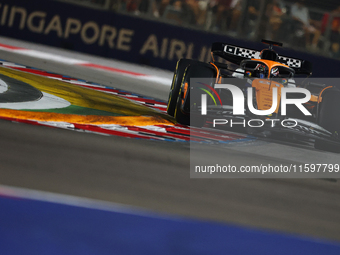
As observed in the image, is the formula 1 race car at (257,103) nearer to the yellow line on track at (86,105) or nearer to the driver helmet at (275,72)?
the driver helmet at (275,72)

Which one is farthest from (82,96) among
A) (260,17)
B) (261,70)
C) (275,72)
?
(260,17)

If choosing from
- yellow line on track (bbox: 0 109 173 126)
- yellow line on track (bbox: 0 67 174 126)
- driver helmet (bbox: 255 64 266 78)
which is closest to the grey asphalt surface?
yellow line on track (bbox: 0 109 173 126)

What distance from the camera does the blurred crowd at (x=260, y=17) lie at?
1023cm

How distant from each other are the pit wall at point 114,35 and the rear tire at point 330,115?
19.0 ft

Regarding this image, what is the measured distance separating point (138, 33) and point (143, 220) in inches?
336

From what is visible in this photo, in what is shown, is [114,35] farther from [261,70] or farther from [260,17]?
[261,70]

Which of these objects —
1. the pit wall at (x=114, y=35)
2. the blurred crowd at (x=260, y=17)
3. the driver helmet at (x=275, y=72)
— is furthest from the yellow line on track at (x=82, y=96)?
the blurred crowd at (x=260, y=17)

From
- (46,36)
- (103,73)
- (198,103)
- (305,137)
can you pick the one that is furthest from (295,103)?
(46,36)

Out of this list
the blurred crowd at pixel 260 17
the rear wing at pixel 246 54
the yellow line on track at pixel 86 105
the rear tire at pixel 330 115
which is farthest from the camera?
the blurred crowd at pixel 260 17

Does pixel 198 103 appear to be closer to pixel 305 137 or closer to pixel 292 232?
pixel 305 137

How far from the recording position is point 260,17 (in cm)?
1023

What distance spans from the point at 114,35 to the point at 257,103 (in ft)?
21.0

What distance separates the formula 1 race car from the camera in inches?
180

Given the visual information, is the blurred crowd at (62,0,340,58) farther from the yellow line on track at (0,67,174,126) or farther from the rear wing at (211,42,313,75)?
the rear wing at (211,42,313,75)
